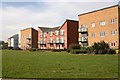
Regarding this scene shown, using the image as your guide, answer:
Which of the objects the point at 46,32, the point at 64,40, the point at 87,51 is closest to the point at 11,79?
the point at 87,51

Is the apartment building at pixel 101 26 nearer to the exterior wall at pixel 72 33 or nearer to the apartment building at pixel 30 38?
the exterior wall at pixel 72 33

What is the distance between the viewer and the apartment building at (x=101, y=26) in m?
59.3

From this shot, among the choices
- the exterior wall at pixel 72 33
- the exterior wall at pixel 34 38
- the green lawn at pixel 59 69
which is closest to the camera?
the green lawn at pixel 59 69

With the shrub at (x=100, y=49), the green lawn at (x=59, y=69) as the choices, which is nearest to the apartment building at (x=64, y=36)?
the shrub at (x=100, y=49)

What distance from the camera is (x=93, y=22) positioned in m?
68.5

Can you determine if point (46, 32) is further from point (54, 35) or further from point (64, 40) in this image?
point (64, 40)

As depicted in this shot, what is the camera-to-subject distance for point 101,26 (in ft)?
214

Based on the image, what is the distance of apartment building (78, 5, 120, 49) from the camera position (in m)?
59.3

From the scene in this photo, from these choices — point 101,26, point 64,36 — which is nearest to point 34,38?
point 64,36

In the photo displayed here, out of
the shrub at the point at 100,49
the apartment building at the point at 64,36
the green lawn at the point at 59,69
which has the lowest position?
the green lawn at the point at 59,69

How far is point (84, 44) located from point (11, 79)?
6277 centimetres

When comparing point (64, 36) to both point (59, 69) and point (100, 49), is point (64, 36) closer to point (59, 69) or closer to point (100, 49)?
point (100, 49)

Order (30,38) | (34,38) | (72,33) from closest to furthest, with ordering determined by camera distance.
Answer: (72,33) → (30,38) → (34,38)

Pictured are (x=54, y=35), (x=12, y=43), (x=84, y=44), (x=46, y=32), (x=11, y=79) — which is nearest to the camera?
(x=11, y=79)
